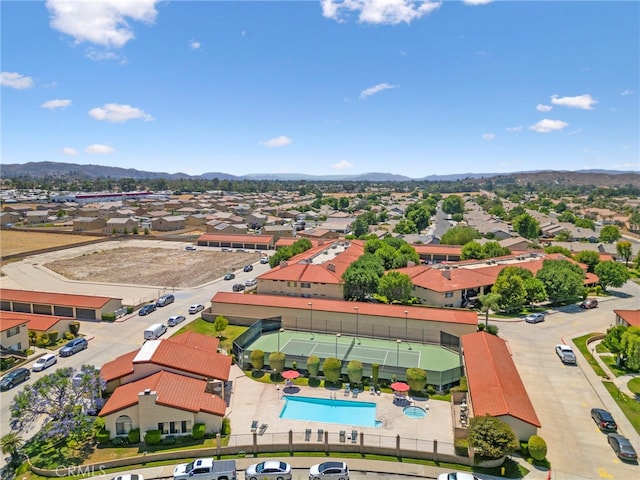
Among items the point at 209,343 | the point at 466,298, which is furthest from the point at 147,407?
the point at 466,298

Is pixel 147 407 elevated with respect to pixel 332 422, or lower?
elevated

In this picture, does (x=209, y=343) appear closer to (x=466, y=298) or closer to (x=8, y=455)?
(x=8, y=455)

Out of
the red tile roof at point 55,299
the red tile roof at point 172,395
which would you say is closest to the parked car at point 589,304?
the red tile roof at point 172,395

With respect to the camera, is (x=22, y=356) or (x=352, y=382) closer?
(x=352, y=382)

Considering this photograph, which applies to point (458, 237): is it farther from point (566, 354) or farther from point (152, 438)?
point (152, 438)

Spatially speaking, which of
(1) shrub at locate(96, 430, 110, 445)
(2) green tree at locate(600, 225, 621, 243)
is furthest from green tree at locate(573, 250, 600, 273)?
(1) shrub at locate(96, 430, 110, 445)

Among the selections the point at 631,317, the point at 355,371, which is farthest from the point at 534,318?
Answer: the point at 355,371

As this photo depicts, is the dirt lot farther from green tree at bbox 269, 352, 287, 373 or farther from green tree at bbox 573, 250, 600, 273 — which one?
green tree at bbox 573, 250, 600, 273
